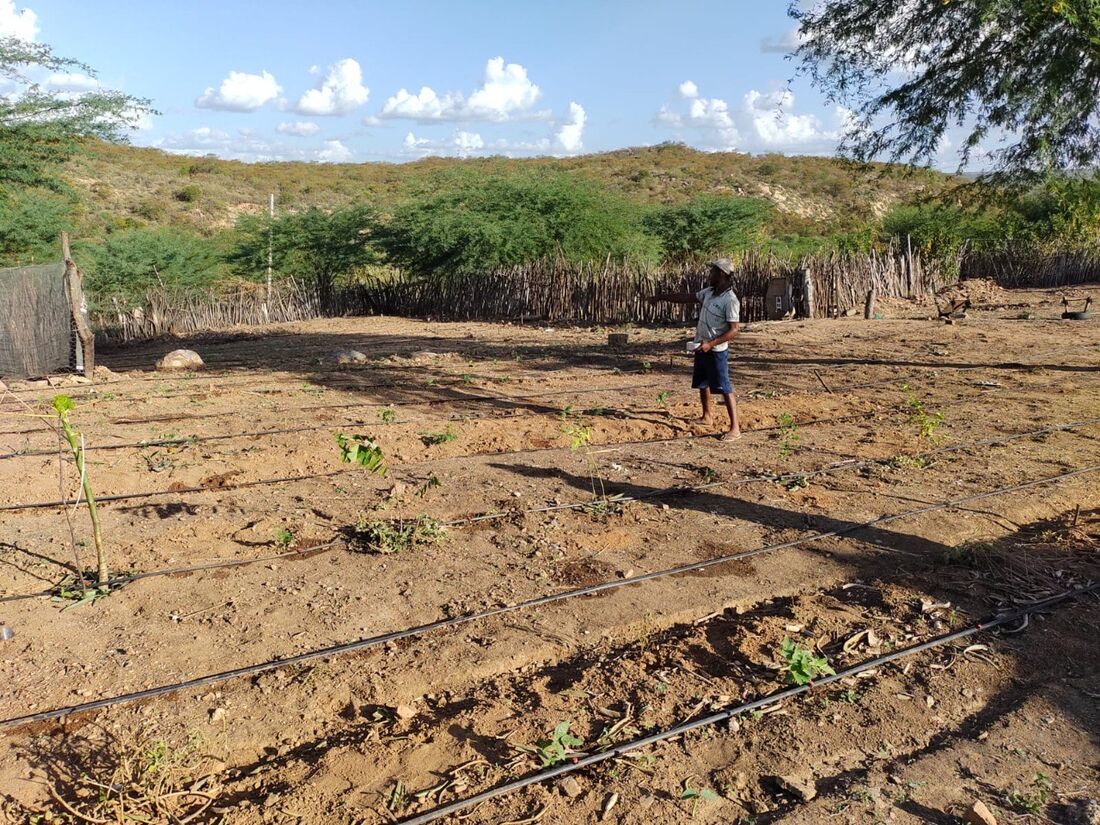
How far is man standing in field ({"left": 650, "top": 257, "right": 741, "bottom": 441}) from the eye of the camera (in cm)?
629

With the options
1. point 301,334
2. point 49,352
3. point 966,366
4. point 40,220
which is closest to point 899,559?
point 966,366

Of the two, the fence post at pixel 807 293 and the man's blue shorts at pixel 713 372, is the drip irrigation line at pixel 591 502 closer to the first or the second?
the man's blue shorts at pixel 713 372

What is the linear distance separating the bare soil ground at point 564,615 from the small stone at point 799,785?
13 mm

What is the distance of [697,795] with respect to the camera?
8.52ft

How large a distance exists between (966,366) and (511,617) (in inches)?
313

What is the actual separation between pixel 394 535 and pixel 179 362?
9.02 m

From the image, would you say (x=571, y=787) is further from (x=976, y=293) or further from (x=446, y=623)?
(x=976, y=293)

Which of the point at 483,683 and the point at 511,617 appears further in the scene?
the point at 511,617

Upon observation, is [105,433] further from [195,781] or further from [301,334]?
[301,334]

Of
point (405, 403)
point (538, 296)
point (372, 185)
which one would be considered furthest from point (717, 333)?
point (372, 185)

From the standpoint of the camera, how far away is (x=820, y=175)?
47.1 metres

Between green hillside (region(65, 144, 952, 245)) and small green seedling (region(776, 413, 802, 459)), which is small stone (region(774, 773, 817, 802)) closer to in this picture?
small green seedling (region(776, 413, 802, 459))

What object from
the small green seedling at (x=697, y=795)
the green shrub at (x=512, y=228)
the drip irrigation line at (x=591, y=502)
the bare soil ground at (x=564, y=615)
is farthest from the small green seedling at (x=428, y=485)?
the green shrub at (x=512, y=228)

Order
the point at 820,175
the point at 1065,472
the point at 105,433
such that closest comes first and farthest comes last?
the point at 1065,472, the point at 105,433, the point at 820,175
